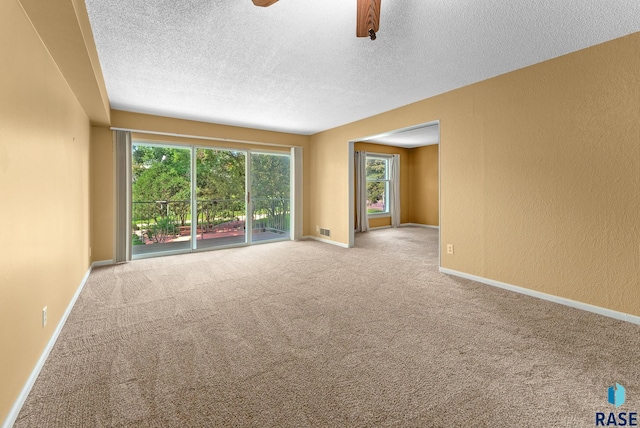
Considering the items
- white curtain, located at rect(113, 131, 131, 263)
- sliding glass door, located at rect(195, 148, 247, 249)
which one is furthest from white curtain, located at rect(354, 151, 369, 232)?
white curtain, located at rect(113, 131, 131, 263)

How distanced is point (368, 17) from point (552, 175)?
2.39 metres

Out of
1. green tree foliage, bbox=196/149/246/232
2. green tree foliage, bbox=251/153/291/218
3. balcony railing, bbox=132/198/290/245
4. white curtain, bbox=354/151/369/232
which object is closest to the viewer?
balcony railing, bbox=132/198/290/245

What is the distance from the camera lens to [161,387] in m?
1.64

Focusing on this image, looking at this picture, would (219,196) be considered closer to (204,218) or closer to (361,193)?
(204,218)

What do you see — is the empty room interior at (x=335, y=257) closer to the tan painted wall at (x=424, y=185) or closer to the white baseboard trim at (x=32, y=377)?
the white baseboard trim at (x=32, y=377)

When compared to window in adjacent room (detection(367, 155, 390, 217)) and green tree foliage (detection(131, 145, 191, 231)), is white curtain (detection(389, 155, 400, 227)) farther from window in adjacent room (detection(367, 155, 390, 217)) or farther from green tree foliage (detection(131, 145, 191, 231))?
green tree foliage (detection(131, 145, 191, 231))

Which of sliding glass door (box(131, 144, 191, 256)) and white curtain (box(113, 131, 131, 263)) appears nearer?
white curtain (box(113, 131, 131, 263))

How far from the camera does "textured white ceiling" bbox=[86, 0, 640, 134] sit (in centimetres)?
206

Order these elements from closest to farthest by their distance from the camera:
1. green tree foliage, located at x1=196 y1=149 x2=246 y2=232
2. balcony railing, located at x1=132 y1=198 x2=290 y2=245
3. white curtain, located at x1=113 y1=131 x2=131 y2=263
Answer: white curtain, located at x1=113 y1=131 x2=131 y2=263 < balcony railing, located at x1=132 y1=198 x2=290 y2=245 < green tree foliage, located at x1=196 y1=149 x2=246 y2=232

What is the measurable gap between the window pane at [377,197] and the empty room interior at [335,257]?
361cm

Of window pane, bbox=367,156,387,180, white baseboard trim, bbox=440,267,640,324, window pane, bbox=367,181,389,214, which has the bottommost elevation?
white baseboard trim, bbox=440,267,640,324

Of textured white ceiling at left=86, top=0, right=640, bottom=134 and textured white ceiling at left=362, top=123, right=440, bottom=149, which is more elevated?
textured white ceiling at left=362, top=123, right=440, bottom=149

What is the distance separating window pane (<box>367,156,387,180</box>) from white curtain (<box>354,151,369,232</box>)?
502 millimetres

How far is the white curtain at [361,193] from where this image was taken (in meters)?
7.79
